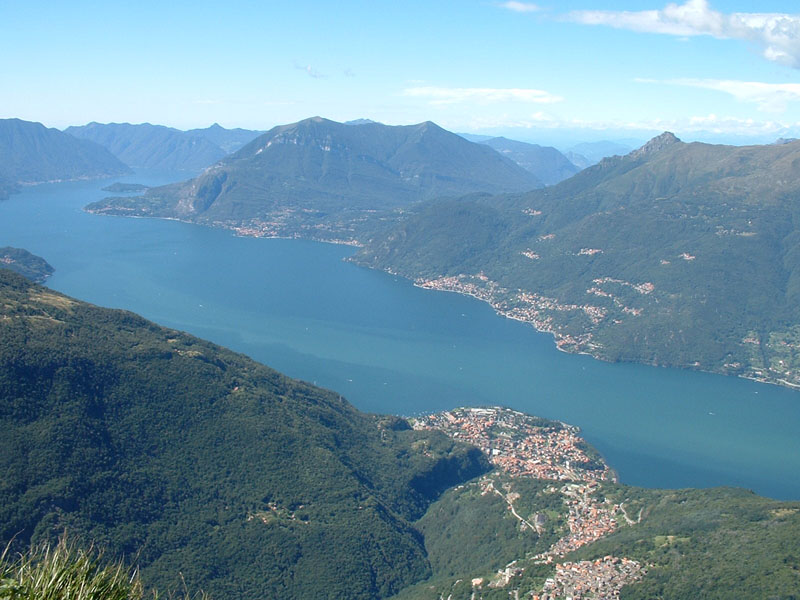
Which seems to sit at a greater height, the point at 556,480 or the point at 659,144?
the point at 659,144

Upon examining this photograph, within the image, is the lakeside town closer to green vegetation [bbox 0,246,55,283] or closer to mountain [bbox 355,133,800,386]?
mountain [bbox 355,133,800,386]

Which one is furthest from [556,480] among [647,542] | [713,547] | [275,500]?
[275,500]

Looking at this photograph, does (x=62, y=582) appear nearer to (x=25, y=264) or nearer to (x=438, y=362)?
(x=438, y=362)

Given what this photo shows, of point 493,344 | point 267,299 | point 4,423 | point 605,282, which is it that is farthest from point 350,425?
point 605,282

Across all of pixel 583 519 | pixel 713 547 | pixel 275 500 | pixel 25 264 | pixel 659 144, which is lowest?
pixel 583 519

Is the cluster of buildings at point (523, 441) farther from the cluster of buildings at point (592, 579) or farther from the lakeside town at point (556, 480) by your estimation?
the cluster of buildings at point (592, 579)
